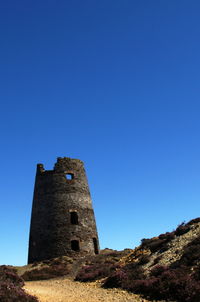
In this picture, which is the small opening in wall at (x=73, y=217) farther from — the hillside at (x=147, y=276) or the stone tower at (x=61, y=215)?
the hillside at (x=147, y=276)

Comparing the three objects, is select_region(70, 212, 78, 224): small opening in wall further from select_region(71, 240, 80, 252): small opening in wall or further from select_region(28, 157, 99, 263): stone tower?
select_region(71, 240, 80, 252): small opening in wall

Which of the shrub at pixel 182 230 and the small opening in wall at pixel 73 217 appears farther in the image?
the small opening in wall at pixel 73 217

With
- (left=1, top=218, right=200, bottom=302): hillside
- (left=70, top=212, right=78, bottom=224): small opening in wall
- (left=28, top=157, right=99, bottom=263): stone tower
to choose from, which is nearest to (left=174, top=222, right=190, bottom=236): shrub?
(left=1, top=218, right=200, bottom=302): hillside

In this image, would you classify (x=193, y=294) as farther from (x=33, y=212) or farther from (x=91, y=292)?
(x=33, y=212)

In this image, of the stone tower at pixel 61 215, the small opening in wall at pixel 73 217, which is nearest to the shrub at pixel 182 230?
the stone tower at pixel 61 215

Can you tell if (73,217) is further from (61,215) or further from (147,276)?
(147,276)

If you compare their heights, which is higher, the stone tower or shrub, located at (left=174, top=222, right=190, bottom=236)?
the stone tower

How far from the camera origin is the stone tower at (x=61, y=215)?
3241cm

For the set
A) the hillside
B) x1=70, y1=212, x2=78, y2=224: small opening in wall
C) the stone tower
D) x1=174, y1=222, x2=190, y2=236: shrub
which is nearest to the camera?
the hillside

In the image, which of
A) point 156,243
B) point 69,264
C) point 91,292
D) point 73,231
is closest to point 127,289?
point 91,292

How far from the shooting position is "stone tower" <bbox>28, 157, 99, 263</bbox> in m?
32.4

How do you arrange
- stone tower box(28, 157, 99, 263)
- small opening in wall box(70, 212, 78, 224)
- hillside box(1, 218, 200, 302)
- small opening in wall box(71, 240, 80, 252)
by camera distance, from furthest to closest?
small opening in wall box(70, 212, 78, 224), small opening in wall box(71, 240, 80, 252), stone tower box(28, 157, 99, 263), hillside box(1, 218, 200, 302)

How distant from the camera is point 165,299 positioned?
12.9 metres

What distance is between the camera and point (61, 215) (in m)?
33.5
